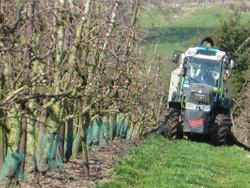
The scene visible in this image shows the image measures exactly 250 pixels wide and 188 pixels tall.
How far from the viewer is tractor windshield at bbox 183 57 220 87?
55.8 feet

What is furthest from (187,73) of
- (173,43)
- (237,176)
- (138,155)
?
(173,43)

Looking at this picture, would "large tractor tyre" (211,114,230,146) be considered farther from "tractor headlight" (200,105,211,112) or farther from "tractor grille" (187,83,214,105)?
"tractor grille" (187,83,214,105)

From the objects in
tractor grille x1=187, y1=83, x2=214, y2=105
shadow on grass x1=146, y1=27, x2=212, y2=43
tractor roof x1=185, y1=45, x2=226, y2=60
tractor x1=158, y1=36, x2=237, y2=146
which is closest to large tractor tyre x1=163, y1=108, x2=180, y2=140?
tractor x1=158, y1=36, x2=237, y2=146

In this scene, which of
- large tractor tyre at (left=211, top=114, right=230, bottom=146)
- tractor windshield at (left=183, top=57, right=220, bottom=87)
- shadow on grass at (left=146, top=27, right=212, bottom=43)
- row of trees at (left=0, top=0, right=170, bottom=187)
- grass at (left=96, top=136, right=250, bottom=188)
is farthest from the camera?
shadow on grass at (left=146, top=27, right=212, bottom=43)

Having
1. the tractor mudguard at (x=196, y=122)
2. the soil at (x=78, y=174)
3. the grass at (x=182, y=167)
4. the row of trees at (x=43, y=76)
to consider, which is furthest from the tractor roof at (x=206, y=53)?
the soil at (x=78, y=174)

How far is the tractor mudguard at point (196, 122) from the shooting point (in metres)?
15.7

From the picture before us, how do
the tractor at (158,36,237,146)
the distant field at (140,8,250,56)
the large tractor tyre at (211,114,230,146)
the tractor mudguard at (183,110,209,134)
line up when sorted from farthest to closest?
the distant field at (140,8,250,56) < the large tractor tyre at (211,114,230,146) < the tractor at (158,36,237,146) < the tractor mudguard at (183,110,209,134)

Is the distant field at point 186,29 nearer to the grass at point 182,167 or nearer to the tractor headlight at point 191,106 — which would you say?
the tractor headlight at point 191,106

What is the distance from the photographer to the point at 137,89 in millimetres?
17578

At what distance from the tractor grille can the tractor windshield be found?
789 mm

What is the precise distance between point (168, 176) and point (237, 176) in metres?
2.14

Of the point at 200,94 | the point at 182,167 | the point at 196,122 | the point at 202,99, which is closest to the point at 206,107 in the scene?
the point at 202,99

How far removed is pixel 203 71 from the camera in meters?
17.2

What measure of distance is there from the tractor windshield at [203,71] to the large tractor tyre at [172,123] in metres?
1.33
